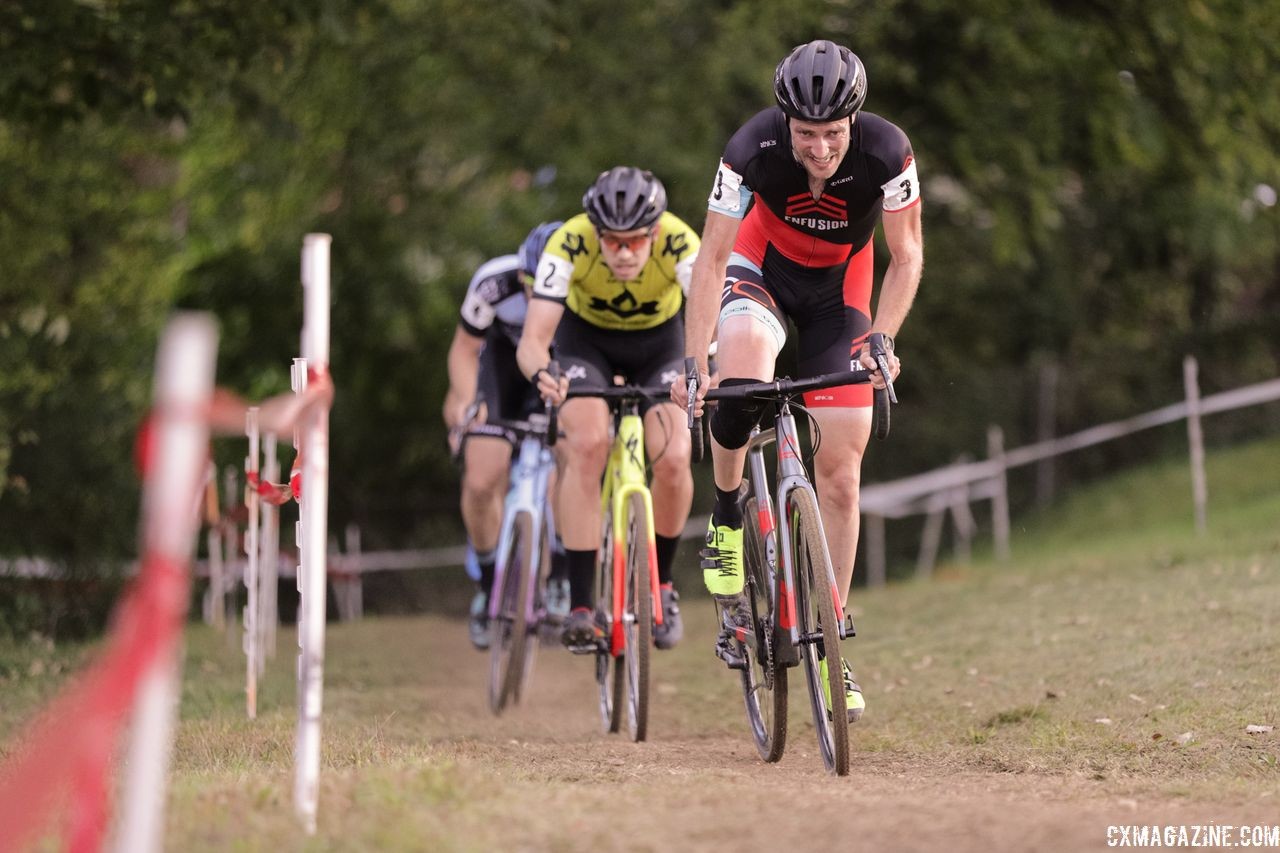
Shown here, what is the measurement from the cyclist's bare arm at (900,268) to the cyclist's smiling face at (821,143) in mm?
285

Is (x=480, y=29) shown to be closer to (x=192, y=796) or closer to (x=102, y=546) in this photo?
(x=102, y=546)

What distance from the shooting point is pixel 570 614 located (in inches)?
304

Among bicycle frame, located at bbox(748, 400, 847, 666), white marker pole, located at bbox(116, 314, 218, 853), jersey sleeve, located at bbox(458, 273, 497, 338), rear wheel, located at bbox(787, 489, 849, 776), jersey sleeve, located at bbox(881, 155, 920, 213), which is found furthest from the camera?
jersey sleeve, located at bbox(458, 273, 497, 338)

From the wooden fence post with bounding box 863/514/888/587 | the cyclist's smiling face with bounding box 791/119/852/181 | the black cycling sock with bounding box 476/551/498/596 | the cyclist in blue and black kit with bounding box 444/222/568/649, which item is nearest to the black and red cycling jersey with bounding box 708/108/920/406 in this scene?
the cyclist's smiling face with bounding box 791/119/852/181

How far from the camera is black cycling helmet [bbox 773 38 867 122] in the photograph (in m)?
5.86

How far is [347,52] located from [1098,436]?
9.45 meters

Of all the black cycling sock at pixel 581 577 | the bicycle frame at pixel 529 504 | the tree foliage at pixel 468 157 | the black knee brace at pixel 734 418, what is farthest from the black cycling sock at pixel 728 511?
the tree foliage at pixel 468 157

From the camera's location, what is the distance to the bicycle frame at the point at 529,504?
8.77 metres

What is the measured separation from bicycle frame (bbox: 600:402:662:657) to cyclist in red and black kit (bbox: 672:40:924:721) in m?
0.55

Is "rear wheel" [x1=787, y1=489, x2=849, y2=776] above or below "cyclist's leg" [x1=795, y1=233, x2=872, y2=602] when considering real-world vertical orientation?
below

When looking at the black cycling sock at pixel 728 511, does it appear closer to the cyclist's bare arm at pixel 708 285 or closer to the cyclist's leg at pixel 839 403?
the cyclist's leg at pixel 839 403

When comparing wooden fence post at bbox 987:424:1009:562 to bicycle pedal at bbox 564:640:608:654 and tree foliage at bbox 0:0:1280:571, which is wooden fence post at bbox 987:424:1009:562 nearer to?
tree foliage at bbox 0:0:1280:571

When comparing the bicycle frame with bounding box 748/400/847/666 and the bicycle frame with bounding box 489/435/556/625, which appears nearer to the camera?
the bicycle frame with bounding box 748/400/847/666

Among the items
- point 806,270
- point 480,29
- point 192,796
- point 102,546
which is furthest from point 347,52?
point 192,796
